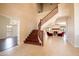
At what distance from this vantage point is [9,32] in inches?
121

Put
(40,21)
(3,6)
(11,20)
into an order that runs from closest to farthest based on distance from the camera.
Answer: (3,6) < (11,20) < (40,21)

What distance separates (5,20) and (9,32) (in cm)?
36

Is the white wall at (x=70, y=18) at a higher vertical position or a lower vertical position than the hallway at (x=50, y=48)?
higher

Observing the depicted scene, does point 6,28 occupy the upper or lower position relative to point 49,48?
upper

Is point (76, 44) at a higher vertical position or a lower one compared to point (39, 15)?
lower

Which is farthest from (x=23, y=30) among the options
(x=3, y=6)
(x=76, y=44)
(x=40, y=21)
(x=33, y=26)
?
(x=76, y=44)

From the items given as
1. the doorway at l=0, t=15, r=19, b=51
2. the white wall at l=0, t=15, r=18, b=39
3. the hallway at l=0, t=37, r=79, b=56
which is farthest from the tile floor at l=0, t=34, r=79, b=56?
the white wall at l=0, t=15, r=18, b=39

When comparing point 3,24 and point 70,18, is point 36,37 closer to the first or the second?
point 3,24

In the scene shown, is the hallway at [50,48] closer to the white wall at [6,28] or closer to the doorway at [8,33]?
the doorway at [8,33]

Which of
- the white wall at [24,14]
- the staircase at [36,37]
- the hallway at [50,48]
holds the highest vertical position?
the white wall at [24,14]

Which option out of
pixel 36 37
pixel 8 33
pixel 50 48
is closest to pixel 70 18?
pixel 36 37

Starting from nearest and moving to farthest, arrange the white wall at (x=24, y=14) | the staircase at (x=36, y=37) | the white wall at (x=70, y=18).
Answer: the white wall at (x=24, y=14) → the staircase at (x=36, y=37) → the white wall at (x=70, y=18)

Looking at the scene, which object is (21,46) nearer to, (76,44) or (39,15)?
(39,15)

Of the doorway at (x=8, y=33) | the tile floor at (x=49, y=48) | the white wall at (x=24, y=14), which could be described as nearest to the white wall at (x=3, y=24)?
the doorway at (x=8, y=33)
